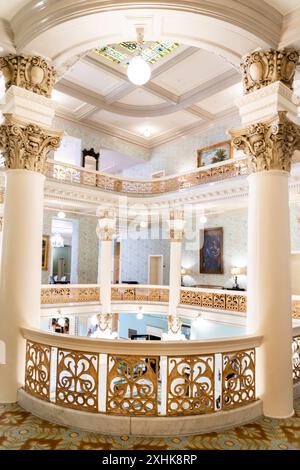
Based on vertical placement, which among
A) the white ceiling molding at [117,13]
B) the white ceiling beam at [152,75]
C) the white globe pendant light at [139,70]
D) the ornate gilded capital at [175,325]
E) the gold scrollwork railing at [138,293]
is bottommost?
the ornate gilded capital at [175,325]

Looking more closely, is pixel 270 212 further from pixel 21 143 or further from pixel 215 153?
pixel 215 153

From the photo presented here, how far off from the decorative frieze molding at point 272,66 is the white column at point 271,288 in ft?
3.61

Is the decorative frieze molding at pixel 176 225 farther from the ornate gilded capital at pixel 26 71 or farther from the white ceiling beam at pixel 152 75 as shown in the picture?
the ornate gilded capital at pixel 26 71

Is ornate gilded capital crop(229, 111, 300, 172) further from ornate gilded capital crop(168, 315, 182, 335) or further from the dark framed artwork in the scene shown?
the dark framed artwork

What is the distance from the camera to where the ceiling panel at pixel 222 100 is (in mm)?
11035

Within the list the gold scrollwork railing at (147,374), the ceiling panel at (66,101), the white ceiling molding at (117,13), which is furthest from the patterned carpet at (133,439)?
the ceiling panel at (66,101)

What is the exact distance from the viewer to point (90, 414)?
3.37m

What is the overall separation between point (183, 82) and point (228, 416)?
972 centimetres

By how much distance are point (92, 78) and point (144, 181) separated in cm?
445

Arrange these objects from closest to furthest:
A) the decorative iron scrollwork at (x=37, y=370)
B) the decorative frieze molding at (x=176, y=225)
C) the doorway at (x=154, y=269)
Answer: the decorative iron scrollwork at (x=37, y=370) → the decorative frieze molding at (x=176, y=225) → the doorway at (x=154, y=269)

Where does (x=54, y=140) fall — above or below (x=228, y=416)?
above
